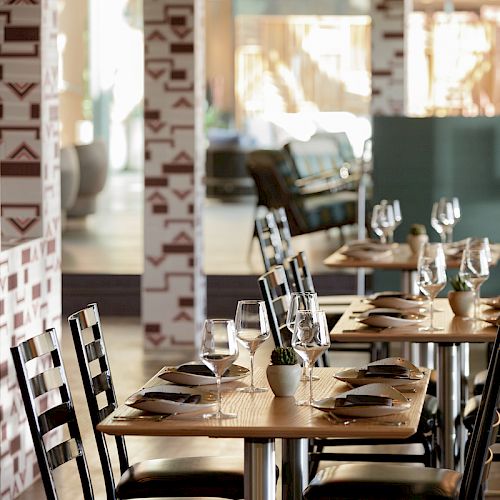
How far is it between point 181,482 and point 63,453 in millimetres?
410

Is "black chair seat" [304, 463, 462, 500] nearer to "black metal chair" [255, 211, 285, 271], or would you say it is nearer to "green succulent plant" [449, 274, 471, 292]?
"green succulent plant" [449, 274, 471, 292]

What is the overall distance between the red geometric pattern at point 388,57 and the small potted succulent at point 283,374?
6.50 m

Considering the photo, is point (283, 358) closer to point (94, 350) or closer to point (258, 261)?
point (94, 350)

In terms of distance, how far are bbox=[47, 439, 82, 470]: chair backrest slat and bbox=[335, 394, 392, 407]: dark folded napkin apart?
750 mm

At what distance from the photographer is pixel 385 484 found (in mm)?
3504

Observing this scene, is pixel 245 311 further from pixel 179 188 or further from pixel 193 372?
pixel 179 188

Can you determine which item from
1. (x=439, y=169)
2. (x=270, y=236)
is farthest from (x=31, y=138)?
(x=439, y=169)

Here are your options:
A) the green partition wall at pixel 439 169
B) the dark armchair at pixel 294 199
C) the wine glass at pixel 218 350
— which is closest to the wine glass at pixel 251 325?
the wine glass at pixel 218 350

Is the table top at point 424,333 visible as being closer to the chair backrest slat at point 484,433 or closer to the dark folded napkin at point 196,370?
the dark folded napkin at point 196,370

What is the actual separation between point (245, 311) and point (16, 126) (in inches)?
98.1

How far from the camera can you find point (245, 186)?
62.7ft

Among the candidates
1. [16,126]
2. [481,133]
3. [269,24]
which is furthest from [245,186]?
[16,126]

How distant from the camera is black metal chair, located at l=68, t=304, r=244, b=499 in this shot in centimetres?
362

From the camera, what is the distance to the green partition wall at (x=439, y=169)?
888cm
